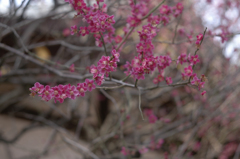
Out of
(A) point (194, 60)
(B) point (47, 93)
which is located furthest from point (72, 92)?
(A) point (194, 60)

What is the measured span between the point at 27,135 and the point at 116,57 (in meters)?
4.35

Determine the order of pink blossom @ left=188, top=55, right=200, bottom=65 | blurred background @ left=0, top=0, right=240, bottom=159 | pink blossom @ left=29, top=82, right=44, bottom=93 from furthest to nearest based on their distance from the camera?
blurred background @ left=0, top=0, right=240, bottom=159
pink blossom @ left=188, top=55, right=200, bottom=65
pink blossom @ left=29, top=82, right=44, bottom=93

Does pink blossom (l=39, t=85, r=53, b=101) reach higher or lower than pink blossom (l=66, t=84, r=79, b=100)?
lower

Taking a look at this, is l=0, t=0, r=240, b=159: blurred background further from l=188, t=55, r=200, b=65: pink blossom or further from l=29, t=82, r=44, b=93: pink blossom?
l=29, t=82, r=44, b=93: pink blossom

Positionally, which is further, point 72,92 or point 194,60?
point 194,60

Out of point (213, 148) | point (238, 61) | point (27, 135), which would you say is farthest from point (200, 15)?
point (27, 135)

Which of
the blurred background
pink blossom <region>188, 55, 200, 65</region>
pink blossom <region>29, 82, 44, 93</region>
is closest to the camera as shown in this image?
pink blossom <region>29, 82, 44, 93</region>

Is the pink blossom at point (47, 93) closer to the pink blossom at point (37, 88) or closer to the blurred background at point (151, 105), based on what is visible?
the pink blossom at point (37, 88)

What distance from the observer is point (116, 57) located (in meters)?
1.33

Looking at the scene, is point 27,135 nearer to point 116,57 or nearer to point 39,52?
point 39,52

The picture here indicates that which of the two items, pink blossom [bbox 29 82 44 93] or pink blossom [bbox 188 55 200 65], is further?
pink blossom [bbox 188 55 200 65]

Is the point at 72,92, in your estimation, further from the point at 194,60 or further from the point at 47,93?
the point at 194,60

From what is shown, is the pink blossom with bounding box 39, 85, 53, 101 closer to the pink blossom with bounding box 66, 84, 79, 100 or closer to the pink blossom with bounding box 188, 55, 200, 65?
the pink blossom with bounding box 66, 84, 79, 100

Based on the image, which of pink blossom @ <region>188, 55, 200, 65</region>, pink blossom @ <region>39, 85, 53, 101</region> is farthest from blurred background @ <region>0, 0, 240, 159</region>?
pink blossom @ <region>39, 85, 53, 101</region>
